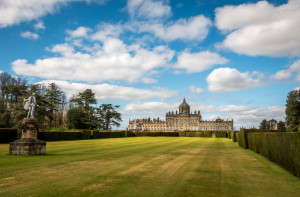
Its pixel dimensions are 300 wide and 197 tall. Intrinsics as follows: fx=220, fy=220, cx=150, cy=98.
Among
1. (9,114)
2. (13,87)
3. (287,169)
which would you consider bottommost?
(287,169)

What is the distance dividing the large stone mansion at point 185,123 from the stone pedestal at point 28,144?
310ft

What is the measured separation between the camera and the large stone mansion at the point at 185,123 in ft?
355

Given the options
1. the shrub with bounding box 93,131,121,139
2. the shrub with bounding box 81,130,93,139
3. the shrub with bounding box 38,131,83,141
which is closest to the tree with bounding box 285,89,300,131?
the shrub with bounding box 93,131,121,139

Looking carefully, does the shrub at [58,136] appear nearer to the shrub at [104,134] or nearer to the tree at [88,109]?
the shrub at [104,134]

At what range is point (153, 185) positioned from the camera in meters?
5.40

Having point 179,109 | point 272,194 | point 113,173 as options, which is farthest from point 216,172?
point 179,109

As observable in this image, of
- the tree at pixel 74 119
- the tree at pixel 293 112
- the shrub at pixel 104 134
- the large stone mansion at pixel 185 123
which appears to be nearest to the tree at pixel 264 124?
the large stone mansion at pixel 185 123

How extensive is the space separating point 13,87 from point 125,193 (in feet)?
137

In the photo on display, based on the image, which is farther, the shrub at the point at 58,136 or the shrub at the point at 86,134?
the shrub at the point at 86,134

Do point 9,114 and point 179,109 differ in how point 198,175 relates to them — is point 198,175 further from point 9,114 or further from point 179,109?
point 179,109

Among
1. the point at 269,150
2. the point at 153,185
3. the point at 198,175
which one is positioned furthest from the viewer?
the point at 269,150

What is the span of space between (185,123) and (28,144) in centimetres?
10436

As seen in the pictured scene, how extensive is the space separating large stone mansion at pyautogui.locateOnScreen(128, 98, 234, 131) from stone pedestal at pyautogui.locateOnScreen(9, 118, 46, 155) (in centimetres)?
9445

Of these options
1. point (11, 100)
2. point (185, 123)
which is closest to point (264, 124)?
point (185, 123)
